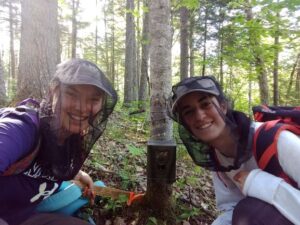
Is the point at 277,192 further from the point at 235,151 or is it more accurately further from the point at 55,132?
the point at 55,132

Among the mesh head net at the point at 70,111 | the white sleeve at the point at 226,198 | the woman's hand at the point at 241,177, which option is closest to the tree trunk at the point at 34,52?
the mesh head net at the point at 70,111

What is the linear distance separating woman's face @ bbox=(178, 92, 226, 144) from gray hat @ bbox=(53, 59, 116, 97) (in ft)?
2.18

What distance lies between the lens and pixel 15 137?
1933mm

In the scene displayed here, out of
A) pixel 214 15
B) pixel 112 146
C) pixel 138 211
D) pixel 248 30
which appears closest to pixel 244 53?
pixel 248 30

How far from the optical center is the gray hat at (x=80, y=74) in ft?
7.22

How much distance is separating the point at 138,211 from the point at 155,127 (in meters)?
0.99

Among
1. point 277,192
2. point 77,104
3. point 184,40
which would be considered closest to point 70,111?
point 77,104

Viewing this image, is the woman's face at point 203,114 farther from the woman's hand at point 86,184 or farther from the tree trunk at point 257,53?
the tree trunk at point 257,53

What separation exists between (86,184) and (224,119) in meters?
1.78

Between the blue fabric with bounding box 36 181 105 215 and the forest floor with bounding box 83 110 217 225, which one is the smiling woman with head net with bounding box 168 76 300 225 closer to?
the forest floor with bounding box 83 110 217 225

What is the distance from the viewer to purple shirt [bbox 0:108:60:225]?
1.90 meters

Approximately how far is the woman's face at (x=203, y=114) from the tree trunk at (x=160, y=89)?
0.81 metres

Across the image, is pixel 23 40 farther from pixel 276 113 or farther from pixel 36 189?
pixel 276 113

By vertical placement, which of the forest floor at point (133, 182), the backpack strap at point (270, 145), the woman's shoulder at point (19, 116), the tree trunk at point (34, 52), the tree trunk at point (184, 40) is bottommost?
the forest floor at point (133, 182)
